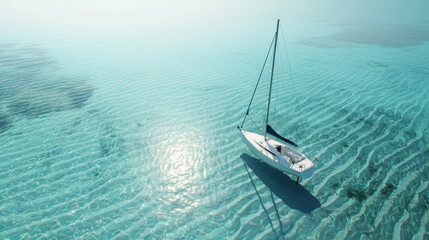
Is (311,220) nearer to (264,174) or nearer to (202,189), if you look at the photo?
(264,174)

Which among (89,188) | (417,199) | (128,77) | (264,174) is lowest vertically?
(417,199)

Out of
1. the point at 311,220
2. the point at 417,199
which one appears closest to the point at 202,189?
the point at 311,220

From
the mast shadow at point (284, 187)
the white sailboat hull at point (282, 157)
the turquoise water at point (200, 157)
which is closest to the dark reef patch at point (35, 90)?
the turquoise water at point (200, 157)

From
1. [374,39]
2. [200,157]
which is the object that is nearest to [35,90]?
[200,157]

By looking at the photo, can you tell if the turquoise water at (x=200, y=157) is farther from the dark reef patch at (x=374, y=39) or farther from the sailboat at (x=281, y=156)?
the dark reef patch at (x=374, y=39)

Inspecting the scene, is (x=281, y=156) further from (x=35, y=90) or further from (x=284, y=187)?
(x=35, y=90)
